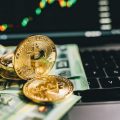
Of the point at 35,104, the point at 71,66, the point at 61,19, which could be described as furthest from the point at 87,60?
the point at 35,104

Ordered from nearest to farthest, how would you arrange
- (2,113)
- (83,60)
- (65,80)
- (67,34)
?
(2,113) < (65,80) < (83,60) < (67,34)

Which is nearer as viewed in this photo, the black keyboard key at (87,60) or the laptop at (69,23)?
the black keyboard key at (87,60)

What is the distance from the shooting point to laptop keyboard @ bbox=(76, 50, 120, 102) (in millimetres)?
725

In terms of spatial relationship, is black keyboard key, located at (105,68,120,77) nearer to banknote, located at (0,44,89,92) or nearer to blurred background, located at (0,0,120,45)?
banknote, located at (0,44,89,92)

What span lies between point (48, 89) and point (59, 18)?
14.2 inches

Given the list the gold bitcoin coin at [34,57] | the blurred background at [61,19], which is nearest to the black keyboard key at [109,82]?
the gold bitcoin coin at [34,57]

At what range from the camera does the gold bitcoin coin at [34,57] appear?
0.75 m

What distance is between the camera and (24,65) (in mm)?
769

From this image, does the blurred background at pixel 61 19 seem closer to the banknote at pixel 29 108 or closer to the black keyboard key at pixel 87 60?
the black keyboard key at pixel 87 60

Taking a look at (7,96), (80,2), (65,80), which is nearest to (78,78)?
(65,80)

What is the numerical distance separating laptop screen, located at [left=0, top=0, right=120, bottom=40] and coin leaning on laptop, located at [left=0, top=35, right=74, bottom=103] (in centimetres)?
24

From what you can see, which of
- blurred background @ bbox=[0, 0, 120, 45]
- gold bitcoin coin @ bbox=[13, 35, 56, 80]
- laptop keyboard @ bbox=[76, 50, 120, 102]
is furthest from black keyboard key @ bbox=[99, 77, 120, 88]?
blurred background @ bbox=[0, 0, 120, 45]

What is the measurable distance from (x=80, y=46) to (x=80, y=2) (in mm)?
143

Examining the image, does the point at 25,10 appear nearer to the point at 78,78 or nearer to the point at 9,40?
the point at 9,40
